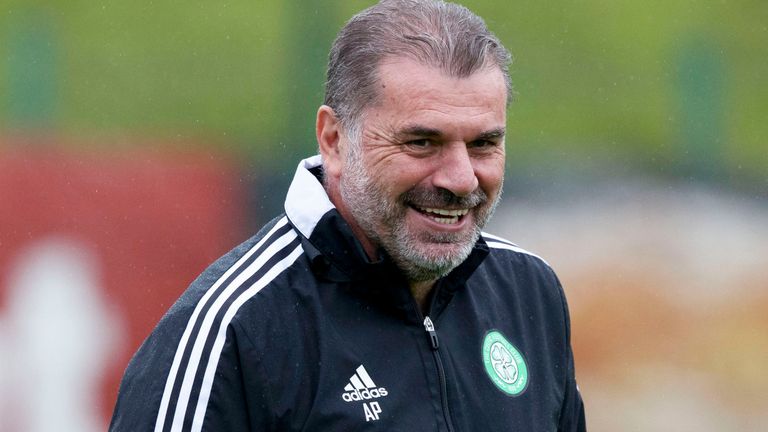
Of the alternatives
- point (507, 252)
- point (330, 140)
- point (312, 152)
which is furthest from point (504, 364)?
point (312, 152)

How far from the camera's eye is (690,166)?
4.20 metres

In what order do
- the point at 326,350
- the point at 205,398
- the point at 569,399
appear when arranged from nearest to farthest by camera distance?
1. the point at 205,398
2. the point at 326,350
3. the point at 569,399

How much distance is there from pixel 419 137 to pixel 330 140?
210 millimetres

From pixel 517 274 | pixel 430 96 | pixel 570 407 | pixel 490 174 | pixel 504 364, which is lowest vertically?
pixel 570 407

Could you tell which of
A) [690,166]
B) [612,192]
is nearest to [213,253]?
[612,192]

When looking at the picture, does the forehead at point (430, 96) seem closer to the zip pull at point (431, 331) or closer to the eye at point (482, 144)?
the eye at point (482, 144)

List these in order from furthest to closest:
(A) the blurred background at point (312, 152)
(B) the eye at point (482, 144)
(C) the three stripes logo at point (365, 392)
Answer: (A) the blurred background at point (312, 152) → (B) the eye at point (482, 144) → (C) the three stripes logo at point (365, 392)

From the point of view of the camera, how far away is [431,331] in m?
2.04

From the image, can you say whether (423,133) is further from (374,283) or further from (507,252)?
(507,252)

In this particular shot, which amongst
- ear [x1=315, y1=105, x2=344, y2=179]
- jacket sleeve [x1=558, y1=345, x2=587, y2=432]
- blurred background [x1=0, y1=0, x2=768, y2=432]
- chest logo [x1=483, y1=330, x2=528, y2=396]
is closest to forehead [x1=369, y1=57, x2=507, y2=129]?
ear [x1=315, y1=105, x2=344, y2=179]

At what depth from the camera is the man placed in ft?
6.04

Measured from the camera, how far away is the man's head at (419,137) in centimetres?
197

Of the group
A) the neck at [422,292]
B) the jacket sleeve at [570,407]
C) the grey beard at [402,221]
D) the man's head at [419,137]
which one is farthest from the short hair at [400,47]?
the jacket sleeve at [570,407]

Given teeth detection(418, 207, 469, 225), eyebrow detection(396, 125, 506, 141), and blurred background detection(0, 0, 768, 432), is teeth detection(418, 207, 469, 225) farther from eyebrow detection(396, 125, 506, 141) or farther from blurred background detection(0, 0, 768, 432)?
blurred background detection(0, 0, 768, 432)
